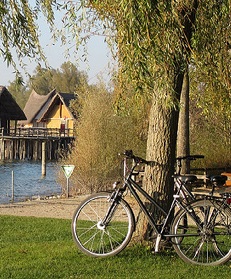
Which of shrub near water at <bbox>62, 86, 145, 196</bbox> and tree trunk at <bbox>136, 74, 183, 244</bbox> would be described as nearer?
tree trunk at <bbox>136, 74, 183, 244</bbox>

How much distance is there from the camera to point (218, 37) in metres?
8.05

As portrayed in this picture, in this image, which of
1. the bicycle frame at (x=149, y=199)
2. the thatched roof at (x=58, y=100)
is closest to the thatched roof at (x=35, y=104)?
the thatched roof at (x=58, y=100)

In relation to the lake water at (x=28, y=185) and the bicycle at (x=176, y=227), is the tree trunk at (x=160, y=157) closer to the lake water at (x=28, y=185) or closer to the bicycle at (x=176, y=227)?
the bicycle at (x=176, y=227)

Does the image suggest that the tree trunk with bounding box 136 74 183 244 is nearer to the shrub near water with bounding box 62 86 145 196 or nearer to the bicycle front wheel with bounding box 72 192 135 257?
the bicycle front wheel with bounding box 72 192 135 257

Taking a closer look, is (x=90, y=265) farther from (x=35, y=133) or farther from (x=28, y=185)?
(x=35, y=133)

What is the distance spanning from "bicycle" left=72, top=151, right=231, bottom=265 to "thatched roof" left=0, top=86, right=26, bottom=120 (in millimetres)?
53288

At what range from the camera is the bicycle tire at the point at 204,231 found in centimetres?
589

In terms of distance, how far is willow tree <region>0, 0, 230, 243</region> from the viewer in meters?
5.87

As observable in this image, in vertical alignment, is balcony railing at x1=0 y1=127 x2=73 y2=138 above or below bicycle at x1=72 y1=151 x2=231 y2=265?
above

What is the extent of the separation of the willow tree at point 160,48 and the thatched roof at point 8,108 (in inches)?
2036

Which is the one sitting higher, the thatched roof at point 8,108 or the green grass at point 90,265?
the thatched roof at point 8,108

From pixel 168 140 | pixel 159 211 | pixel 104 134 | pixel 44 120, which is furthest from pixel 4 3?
pixel 44 120

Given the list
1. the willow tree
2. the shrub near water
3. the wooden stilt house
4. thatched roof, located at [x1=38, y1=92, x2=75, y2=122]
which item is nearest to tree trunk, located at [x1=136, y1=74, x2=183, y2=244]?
the willow tree

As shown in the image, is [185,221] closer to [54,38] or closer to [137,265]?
[137,265]
